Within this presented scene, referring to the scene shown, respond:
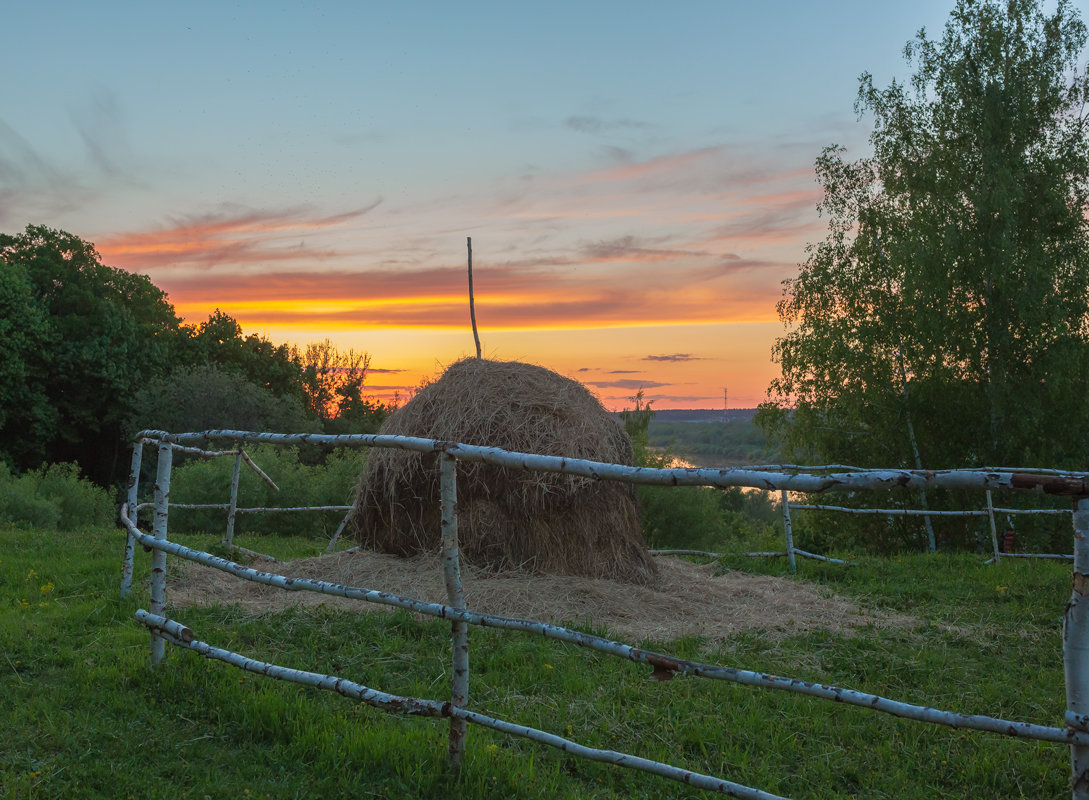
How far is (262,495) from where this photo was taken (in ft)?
70.7

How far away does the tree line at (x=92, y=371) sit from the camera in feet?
103

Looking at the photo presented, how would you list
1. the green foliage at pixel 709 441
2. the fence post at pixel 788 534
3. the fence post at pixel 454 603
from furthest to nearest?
the green foliage at pixel 709 441 < the fence post at pixel 788 534 < the fence post at pixel 454 603

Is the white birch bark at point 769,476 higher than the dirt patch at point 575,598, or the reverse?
the white birch bark at point 769,476

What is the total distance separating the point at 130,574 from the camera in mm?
7910

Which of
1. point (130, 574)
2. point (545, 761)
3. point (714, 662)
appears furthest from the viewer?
point (130, 574)

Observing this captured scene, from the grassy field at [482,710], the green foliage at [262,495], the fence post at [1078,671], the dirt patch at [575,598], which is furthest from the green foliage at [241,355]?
the fence post at [1078,671]

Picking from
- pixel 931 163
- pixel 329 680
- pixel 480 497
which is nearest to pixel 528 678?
pixel 329 680

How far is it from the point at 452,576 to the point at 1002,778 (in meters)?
3.21

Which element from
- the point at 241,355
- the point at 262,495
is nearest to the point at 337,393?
the point at 241,355

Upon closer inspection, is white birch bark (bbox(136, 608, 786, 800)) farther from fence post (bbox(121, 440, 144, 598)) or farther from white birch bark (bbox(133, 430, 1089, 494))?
fence post (bbox(121, 440, 144, 598))

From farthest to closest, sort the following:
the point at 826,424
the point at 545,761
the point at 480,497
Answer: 1. the point at 826,424
2. the point at 480,497
3. the point at 545,761

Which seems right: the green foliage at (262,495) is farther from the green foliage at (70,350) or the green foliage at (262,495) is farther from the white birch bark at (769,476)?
the white birch bark at (769,476)

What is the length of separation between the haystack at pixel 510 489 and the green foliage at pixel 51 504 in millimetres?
9303

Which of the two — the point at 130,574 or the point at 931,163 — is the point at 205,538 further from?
the point at 931,163
